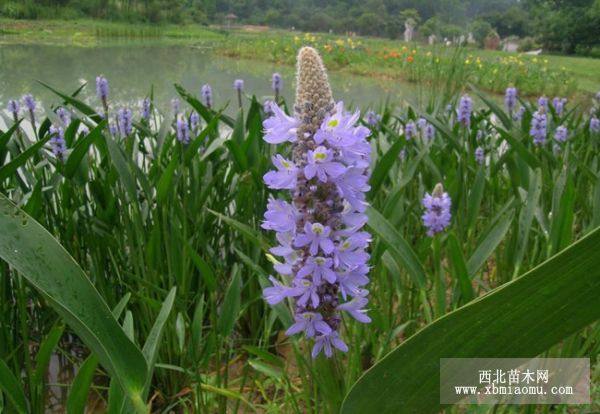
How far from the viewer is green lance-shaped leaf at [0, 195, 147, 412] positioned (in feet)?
2.13

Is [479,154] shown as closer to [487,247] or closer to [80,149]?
[487,247]

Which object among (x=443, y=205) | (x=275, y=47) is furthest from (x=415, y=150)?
(x=275, y=47)

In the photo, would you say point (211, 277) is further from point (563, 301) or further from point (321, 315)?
point (563, 301)

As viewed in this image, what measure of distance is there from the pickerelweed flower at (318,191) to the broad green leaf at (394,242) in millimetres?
318

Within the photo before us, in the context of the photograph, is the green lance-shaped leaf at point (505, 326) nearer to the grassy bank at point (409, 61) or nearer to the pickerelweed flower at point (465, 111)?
the pickerelweed flower at point (465, 111)

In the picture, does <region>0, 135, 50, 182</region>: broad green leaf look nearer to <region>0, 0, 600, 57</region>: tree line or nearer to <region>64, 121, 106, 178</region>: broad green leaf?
<region>64, 121, 106, 178</region>: broad green leaf

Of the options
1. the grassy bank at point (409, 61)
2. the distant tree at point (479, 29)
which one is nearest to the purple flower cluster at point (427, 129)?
the grassy bank at point (409, 61)

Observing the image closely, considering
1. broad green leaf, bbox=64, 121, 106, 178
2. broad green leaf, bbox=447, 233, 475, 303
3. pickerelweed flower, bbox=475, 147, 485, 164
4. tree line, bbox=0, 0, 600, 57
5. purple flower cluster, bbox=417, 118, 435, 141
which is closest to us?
broad green leaf, bbox=447, 233, 475, 303

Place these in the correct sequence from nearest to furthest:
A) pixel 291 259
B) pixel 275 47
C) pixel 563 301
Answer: pixel 563 301 < pixel 291 259 < pixel 275 47

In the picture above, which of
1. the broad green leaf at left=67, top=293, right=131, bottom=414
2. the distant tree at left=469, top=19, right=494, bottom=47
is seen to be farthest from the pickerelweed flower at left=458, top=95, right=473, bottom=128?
the distant tree at left=469, top=19, right=494, bottom=47

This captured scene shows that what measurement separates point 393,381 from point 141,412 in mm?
303

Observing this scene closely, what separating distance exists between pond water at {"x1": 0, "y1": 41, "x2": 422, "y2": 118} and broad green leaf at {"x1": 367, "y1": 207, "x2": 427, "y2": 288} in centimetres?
442

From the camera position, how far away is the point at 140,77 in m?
8.66

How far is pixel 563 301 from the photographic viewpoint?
1.71ft
